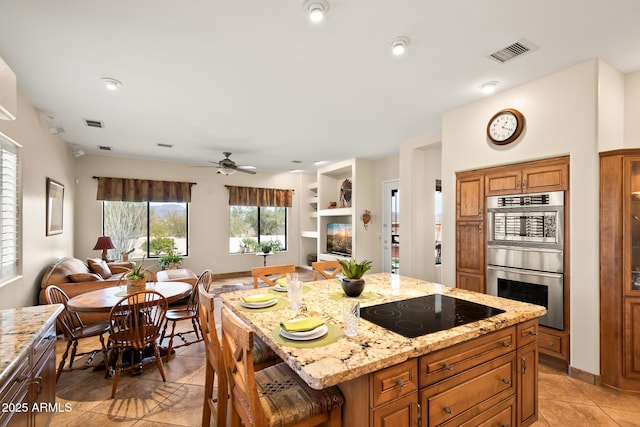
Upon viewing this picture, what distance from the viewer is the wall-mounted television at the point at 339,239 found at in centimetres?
707

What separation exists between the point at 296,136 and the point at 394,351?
422 centimetres

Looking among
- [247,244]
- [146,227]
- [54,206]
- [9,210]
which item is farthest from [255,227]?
[9,210]

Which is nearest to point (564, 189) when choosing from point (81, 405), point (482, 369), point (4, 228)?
point (482, 369)

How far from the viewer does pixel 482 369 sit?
162cm

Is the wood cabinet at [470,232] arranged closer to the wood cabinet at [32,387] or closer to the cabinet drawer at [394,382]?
the cabinet drawer at [394,382]

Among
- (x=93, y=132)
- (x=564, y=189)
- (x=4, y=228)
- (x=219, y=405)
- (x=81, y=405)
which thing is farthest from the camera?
(x=93, y=132)

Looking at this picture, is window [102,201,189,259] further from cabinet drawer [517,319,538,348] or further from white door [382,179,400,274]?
cabinet drawer [517,319,538,348]

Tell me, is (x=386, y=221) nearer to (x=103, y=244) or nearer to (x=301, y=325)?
(x=301, y=325)

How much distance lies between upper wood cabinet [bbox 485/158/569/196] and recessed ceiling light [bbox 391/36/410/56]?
1.80m

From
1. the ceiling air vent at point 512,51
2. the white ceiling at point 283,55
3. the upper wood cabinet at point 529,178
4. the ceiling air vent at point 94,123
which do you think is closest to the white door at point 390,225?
the white ceiling at point 283,55

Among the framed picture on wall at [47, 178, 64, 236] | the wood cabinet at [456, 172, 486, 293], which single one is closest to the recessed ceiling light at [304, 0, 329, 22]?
the wood cabinet at [456, 172, 486, 293]

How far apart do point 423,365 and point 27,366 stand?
1.93 metres

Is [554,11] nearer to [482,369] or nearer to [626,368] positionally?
[482,369]

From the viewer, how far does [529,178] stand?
10.2 feet
